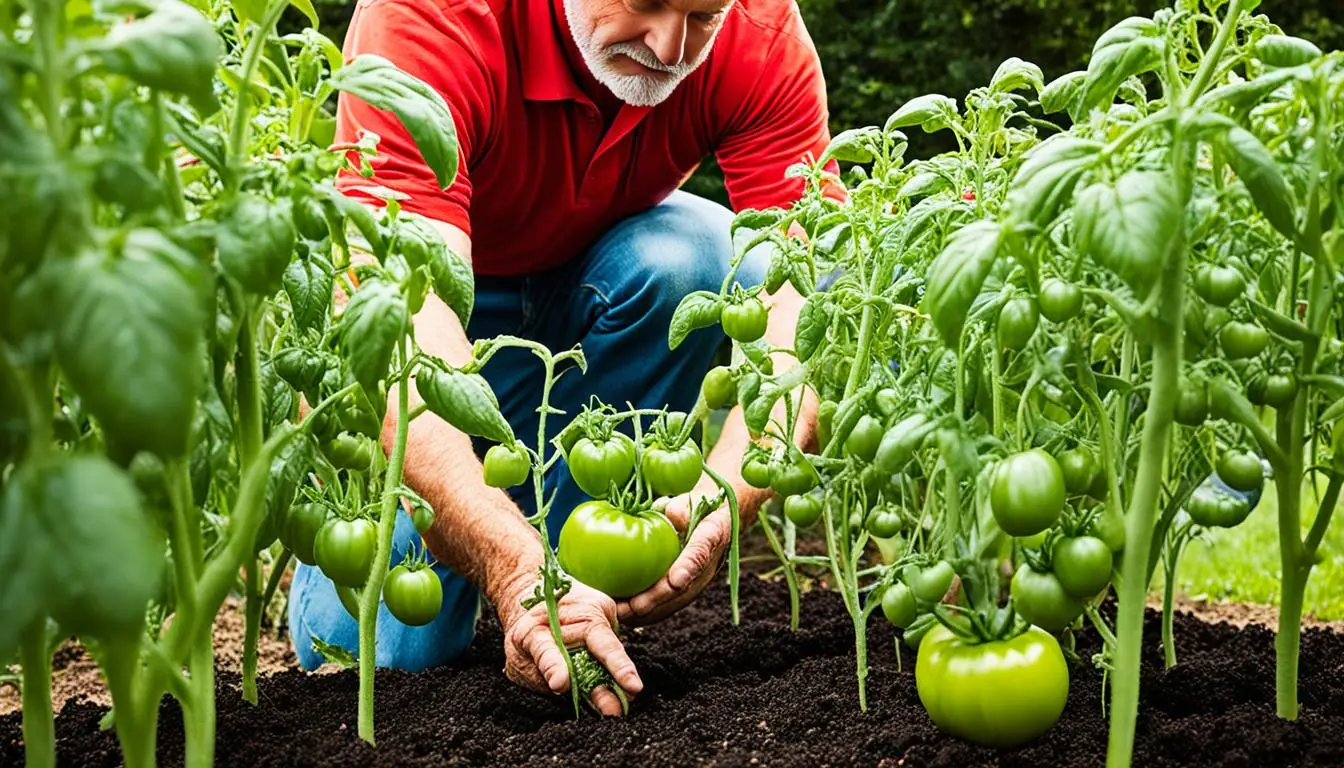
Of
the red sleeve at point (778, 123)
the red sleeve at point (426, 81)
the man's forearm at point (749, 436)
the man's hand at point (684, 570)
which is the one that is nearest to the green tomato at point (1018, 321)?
the man's hand at point (684, 570)

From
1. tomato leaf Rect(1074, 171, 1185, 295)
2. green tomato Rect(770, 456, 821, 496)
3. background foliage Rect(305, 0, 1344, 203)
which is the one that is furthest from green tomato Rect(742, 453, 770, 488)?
background foliage Rect(305, 0, 1344, 203)

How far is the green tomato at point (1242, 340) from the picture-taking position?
1.32 meters

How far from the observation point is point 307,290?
1.42m

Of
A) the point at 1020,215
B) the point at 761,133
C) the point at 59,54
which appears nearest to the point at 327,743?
the point at 59,54

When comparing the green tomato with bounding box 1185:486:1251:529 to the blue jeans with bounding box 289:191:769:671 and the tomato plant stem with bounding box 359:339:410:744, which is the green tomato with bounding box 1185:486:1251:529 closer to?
the tomato plant stem with bounding box 359:339:410:744

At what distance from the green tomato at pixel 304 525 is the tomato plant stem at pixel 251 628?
98 mm

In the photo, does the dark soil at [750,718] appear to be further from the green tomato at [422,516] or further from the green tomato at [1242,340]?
the green tomato at [1242,340]

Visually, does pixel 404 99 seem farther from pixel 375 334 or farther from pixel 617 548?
pixel 617 548

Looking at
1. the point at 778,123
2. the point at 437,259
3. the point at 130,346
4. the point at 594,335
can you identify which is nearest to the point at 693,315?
the point at 437,259

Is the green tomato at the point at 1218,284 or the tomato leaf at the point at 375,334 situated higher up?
the green tomato at the point at 1218,284

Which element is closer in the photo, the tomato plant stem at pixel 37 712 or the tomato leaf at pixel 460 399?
the tomato plant stem at pixel 37 712

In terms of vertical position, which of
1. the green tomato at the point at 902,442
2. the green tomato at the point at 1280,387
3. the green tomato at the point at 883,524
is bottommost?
the green tomato at the point at 883,524

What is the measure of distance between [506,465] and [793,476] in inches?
15.5

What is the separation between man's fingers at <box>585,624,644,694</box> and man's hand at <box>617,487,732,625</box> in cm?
16
